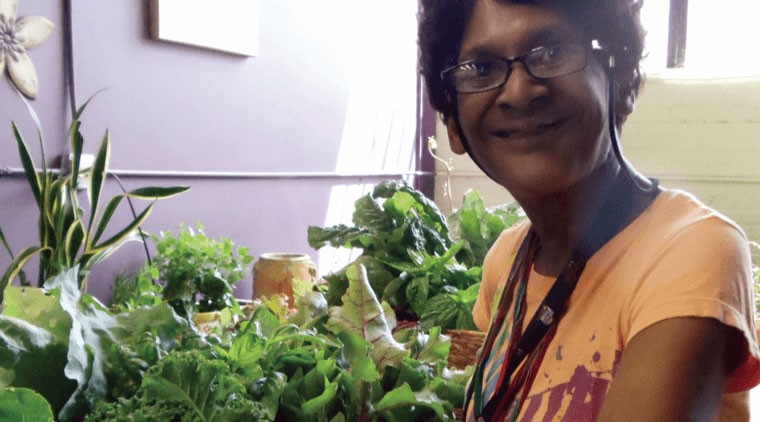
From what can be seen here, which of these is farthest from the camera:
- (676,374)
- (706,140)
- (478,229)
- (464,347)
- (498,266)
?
(706,140)

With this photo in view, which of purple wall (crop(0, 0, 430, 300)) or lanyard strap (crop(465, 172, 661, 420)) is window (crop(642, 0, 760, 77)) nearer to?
purple wall (crop(0, 0, 430, 300))

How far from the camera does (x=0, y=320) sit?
69cm

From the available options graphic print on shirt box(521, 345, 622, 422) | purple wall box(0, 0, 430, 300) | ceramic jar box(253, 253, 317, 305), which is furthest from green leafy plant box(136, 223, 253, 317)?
graphic print on shirt box(521, 345, 622, 422)

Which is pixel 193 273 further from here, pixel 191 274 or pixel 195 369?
pixel 195 369

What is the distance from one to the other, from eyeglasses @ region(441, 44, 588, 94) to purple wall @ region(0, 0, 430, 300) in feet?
5.16

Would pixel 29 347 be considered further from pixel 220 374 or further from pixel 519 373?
pixel 519 373

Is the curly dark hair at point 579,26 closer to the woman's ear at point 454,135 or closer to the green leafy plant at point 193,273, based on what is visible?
the woman's ear at point 454,135

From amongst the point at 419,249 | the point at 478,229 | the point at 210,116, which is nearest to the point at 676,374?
the point at 419,249

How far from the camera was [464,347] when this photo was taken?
1.22m

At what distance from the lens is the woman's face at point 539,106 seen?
61 centimetres

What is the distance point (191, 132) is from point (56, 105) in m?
0.54

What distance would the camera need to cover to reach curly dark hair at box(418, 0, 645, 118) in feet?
2.06

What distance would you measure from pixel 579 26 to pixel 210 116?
2.05 m

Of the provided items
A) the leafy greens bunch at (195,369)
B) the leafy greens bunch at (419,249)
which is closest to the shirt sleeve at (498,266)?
the leafy greens bunch at (195,369)
